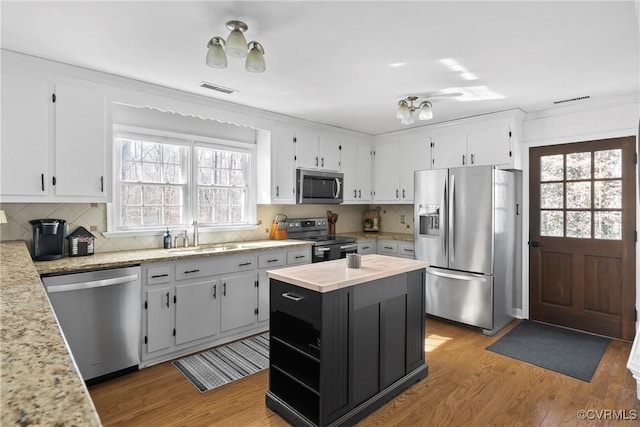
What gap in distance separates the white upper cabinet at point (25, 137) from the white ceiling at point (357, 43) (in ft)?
0.89

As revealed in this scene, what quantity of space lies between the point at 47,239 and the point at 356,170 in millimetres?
3663

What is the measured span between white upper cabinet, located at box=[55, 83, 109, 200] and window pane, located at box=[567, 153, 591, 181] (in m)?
4.60

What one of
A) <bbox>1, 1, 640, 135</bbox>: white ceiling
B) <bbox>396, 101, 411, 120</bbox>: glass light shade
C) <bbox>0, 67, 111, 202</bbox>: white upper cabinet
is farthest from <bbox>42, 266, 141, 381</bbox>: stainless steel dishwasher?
Answer: <bbox>396, 101, 411, 120</bbox>: glass light shade

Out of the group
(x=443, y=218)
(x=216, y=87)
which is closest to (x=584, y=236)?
(x=443, y=218)

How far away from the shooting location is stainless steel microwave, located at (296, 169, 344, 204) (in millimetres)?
4340

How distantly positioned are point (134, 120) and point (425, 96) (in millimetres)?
2816

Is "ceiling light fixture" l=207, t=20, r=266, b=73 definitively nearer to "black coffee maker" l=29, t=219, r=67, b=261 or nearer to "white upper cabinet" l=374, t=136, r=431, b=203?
"black coffee maker" l=29, t=219, r=67, b=261

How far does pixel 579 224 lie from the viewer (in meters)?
3.73

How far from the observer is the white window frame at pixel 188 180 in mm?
3270

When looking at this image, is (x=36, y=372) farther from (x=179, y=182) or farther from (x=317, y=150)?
(x=317, y=150)

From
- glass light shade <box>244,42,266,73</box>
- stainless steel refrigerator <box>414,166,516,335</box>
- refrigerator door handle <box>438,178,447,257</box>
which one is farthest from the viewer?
refrigerator door handle <box>438,178,447,257</box>

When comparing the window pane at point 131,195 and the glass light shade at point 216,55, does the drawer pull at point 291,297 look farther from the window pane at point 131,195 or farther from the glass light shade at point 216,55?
the window pane at point 131,195

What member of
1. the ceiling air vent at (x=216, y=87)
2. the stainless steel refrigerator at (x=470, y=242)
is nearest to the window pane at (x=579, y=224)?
the stainless steel refrigerator at (x=470, y=242)

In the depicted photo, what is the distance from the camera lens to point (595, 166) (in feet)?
12.0
